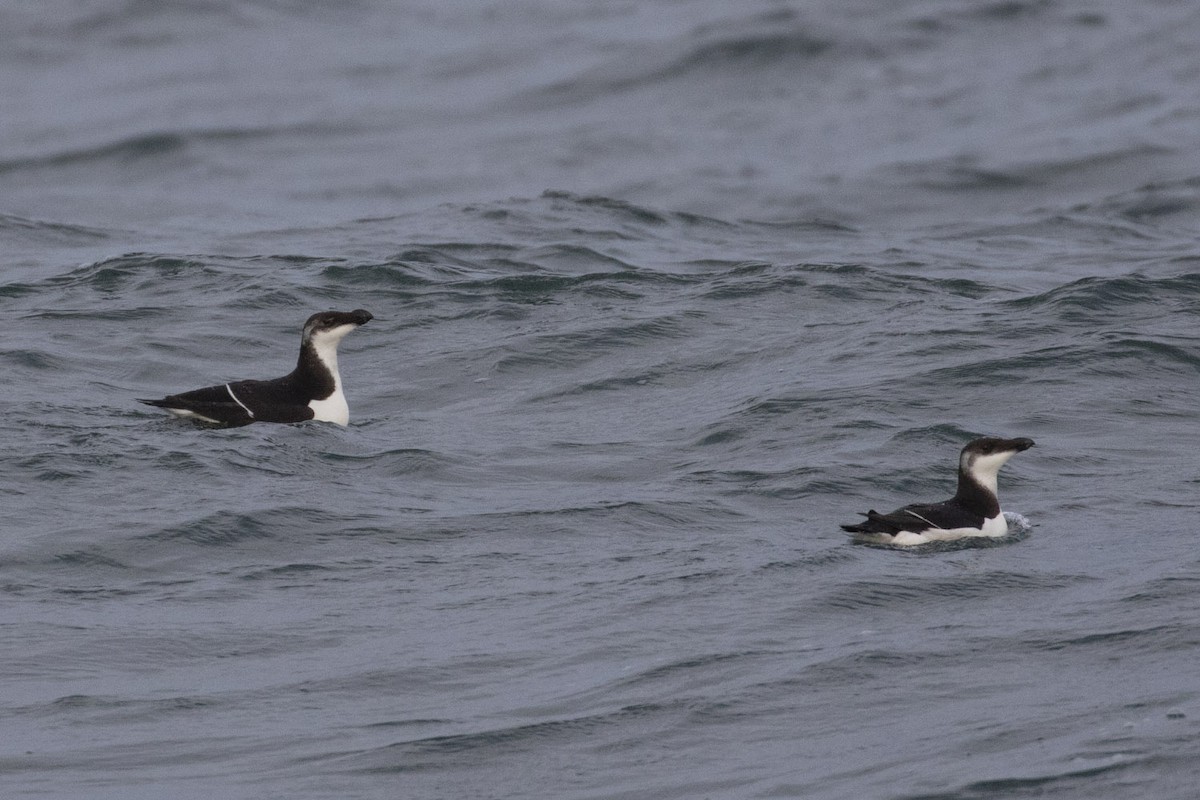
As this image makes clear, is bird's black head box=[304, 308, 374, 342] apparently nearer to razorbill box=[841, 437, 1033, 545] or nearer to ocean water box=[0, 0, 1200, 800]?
ocean water box=[0, 0, 1200, 800]

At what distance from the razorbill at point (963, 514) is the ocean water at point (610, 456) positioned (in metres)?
0.26

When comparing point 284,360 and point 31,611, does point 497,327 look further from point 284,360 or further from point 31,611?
point 31,611

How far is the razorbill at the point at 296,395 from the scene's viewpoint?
1482 centimetres

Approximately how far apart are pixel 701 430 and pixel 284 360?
14.8ft

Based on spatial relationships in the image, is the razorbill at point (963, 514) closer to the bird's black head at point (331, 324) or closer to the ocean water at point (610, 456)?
the ocean water at point (610, 456)

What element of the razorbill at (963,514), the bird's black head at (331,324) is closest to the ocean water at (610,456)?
the razorbill at (963,514)

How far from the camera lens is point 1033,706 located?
953 cm

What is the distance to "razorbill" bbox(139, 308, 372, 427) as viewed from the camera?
1482 centimetres

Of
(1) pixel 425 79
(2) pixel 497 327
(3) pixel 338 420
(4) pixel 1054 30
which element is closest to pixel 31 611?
(3) pixel 338 420

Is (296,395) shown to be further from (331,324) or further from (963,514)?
(963,514)

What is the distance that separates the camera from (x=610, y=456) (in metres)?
14.7

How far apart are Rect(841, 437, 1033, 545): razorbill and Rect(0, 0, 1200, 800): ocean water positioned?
26 cm

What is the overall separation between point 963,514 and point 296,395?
5.25m

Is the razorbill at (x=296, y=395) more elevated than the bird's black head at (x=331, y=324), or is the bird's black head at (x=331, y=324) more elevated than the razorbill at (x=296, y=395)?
the bird's black head at (x=331, y=324)
